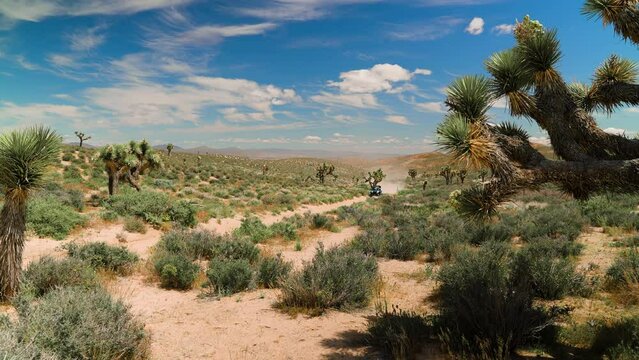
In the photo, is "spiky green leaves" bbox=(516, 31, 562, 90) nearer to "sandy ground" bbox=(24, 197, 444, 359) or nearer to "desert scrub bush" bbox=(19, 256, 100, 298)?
"sandy ground" bbox=(24, 197, 444, 359)

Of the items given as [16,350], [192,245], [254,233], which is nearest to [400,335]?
[16,350]

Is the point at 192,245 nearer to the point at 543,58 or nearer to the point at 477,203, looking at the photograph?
the point at 477,203

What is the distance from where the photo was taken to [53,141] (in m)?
7.61

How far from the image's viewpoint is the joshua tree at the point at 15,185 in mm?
6992

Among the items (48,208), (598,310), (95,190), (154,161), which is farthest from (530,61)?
(95,190)

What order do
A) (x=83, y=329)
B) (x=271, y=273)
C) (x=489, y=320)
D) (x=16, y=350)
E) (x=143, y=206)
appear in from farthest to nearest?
(x=143, y=206)
(x=271, y=273)
(x=489, y=320)
(x=83, y=329)
(x=16, y=350)

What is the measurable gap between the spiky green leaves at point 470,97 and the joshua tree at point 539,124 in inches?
0.6

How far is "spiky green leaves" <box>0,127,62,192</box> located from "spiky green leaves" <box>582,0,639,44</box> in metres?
9.94

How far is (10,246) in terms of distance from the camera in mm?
7121

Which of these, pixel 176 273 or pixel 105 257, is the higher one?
pixel 105 257

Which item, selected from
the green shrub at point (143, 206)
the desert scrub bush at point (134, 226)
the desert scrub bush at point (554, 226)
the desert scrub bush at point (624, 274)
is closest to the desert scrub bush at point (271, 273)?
the desert scrub bush at point (624, 274)

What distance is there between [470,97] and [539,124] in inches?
59.9

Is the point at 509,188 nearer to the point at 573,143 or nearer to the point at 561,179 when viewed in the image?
the point at 561,179

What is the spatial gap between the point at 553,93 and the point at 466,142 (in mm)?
2099
